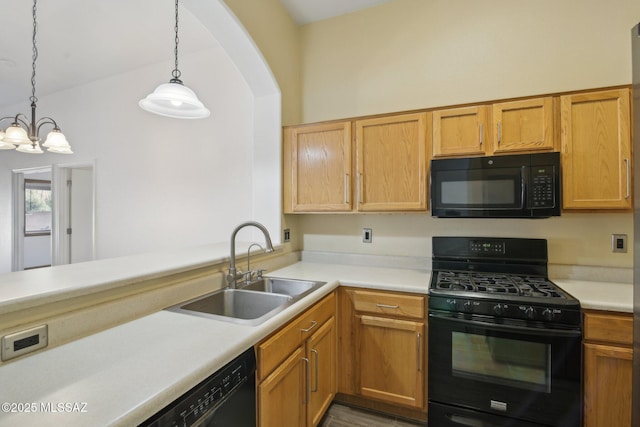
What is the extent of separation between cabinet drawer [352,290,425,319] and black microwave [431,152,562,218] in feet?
1.99

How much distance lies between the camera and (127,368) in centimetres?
Result: 84

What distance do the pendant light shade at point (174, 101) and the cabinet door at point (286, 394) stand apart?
1.56 metres

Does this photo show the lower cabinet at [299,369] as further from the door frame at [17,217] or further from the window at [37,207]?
the window at [37,207]

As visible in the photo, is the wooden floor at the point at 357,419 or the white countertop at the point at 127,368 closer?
the white countertop at the point at 127,368

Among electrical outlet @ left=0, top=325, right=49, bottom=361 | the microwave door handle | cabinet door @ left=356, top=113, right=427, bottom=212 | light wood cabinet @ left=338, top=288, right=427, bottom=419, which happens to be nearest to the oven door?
light wood cabinet @ left=338, top=288, right=427, bottom=419

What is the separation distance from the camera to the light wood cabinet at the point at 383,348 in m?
1.75

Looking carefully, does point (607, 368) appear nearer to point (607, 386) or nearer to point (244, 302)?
point (607, 386)

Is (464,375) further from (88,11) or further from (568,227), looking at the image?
(88,11)

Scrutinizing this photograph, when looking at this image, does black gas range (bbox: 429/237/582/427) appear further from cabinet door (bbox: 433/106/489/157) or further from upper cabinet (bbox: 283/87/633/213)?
cabinet door (bbox: 433/106/489/157)

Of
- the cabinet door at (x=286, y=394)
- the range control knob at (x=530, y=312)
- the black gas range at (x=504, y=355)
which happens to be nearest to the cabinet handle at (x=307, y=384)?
the cabinet door at (x=286, y=394)

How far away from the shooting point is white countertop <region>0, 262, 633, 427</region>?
662 millimetres

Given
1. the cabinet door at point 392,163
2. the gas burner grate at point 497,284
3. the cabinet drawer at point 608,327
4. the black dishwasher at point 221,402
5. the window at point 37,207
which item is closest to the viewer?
the black dishwasher at point 221,402

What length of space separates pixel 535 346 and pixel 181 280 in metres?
→ 1.90

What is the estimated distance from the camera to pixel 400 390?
179cm
